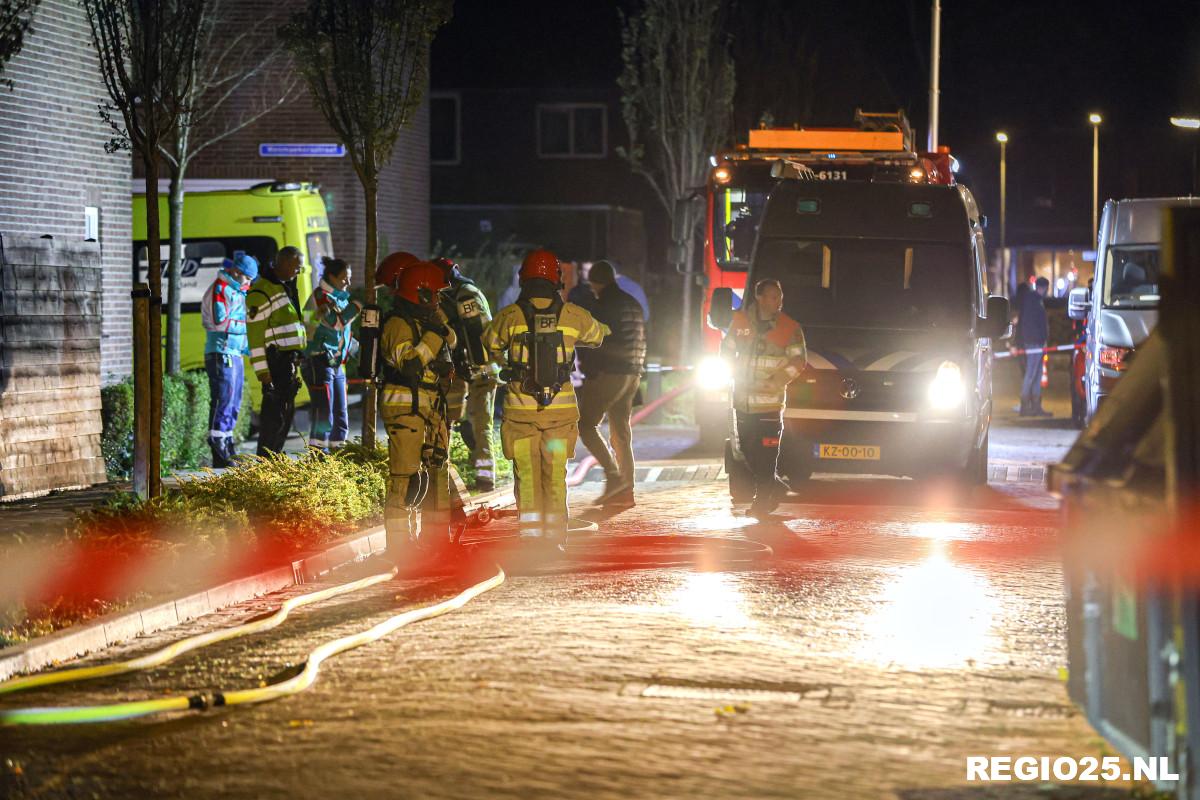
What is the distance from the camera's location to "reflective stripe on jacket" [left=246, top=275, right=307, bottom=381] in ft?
49.4

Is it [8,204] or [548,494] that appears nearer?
[548,494]

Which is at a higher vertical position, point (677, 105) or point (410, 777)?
point (677, 105)

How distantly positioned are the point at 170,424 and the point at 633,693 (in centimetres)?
918

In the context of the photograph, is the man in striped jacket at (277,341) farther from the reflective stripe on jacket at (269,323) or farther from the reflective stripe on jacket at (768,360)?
the reflective stripe on jacket at (768,360)

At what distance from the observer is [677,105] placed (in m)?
→ 30.0

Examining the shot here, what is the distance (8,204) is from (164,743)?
1175cm

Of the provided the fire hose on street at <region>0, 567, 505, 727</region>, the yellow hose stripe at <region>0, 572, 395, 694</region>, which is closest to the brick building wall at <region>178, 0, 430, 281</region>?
the yellow hose stripe at <region>0, 572, 395, 694</region>

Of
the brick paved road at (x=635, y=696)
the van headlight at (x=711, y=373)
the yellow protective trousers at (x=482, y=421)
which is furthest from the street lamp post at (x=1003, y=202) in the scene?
the brick paved road at (x=635, y=696)

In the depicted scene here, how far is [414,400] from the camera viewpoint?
10875 millimetres

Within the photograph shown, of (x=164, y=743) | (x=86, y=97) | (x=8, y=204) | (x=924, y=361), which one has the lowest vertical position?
(x=164, y=743)

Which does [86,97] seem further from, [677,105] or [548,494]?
[677,105]

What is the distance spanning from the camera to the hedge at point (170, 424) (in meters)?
14.7

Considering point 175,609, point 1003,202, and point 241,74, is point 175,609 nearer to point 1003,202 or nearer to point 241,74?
point 241,74

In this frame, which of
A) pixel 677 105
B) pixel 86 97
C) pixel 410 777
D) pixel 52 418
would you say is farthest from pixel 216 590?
pixel 677 105
